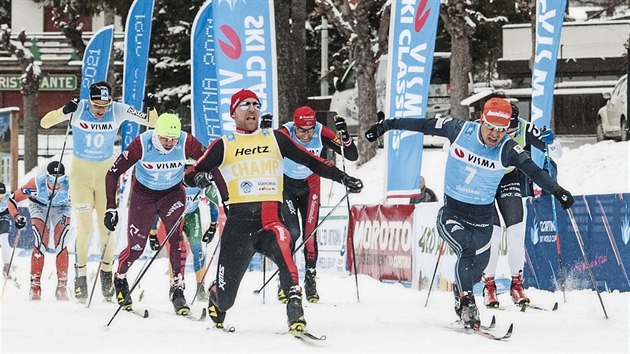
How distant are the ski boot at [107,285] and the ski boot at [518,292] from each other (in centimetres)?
397

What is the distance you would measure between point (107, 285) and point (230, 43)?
4504 millimetres

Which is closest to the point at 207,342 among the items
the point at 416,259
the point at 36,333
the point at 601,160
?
the point at 36,333

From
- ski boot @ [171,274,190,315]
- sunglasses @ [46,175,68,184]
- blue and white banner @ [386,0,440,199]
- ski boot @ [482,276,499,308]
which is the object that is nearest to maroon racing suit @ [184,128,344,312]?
ski boot @ [171,274,190,315]

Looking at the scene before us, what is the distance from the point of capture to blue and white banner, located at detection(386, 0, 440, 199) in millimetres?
15211

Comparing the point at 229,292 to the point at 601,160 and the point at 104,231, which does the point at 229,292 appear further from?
the point at 601,160

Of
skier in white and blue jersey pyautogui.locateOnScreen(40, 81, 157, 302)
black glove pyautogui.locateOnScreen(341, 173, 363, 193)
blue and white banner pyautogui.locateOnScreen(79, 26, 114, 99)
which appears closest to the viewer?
black glove pyautogui.locateOnScreen(341, 173, 363, 193)

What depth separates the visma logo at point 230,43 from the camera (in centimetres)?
1472

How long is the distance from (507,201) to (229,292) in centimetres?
346

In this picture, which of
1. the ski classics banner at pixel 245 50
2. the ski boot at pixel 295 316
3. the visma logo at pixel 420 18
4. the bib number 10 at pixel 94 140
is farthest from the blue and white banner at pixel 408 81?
the ski boot at pixel 295 316

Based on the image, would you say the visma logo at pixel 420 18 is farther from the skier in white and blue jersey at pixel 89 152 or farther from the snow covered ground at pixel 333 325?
the skier in white and blue jersey at pixel 89 152

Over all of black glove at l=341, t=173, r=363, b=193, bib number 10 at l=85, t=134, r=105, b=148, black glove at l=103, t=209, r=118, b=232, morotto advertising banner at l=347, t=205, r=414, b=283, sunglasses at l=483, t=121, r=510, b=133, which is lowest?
morotto advertising banner at l=347, t=205, r=414, b=283

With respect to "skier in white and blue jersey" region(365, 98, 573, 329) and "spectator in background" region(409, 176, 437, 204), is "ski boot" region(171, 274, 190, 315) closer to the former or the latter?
"skier in white and blue jersey" region(365, 98, 573, 329)

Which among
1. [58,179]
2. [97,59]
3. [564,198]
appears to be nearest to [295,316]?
[564,198]

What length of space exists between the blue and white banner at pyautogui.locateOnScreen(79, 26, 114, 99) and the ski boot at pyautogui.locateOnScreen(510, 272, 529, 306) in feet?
42.1
